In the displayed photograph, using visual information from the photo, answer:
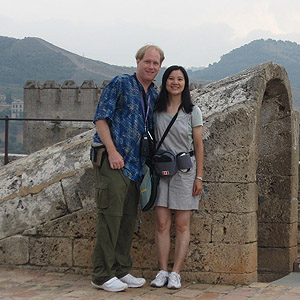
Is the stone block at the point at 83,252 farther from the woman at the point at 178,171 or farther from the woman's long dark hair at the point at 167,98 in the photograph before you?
the woman's long dark hair at the point at 167,98

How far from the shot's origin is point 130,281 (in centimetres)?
465

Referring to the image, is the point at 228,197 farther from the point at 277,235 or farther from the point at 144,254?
the point at 277,235

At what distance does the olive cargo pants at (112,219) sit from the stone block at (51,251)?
1.92 ft

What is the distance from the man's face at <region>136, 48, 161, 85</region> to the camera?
4.45m

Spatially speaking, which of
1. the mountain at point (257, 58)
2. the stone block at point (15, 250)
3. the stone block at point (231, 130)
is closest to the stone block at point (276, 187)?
the stone block at point (231, 130)

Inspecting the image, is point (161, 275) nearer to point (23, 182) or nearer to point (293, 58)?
point (23, 182)

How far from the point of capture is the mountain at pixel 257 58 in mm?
140500

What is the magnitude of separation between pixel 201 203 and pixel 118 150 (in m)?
0.88

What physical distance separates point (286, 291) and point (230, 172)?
3.34ft

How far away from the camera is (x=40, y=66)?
104812 mm

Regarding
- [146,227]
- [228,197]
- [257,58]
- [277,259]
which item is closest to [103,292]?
[146,227]

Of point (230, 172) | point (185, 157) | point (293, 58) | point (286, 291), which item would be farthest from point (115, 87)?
point (293, 58)

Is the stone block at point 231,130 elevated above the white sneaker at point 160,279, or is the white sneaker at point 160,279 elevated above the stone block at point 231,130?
the stone block at point 231,130

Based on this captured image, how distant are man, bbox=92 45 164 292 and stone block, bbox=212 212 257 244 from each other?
0.76 meters
